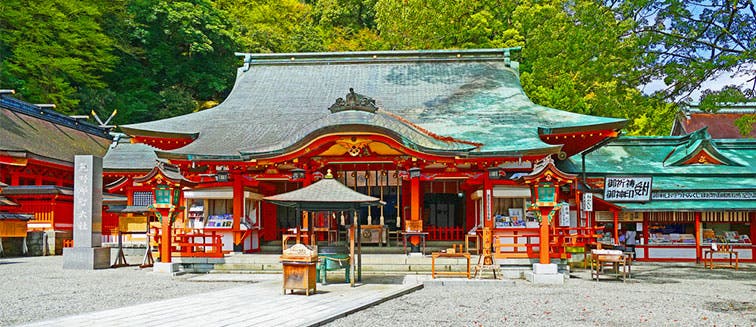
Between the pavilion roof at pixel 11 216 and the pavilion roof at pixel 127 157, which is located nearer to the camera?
the pavilion roof at pixel 11 216

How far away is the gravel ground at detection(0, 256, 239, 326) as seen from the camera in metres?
9.49

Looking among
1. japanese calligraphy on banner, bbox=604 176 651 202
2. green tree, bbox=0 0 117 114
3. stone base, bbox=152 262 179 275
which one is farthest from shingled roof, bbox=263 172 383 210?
green tree, bbox=0 0 117 114

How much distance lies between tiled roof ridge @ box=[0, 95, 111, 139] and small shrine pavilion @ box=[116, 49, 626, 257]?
274 inches

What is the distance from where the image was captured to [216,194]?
687 inches

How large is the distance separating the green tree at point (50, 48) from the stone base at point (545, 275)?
24718mm

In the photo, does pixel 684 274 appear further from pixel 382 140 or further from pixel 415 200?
pixel 382 140

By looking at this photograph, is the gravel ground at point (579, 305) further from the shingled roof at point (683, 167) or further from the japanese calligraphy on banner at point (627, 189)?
the shingled roof at point (683, 167)

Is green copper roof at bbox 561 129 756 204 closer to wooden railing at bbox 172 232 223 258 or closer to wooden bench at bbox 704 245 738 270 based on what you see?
wooden bench at bbox 704 245 738 270

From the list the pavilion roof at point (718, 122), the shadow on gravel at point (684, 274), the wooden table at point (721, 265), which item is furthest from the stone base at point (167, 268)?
the pavilion roof at point (718, 122)

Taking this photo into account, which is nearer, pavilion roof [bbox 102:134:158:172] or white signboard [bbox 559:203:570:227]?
white signboard [bbox 559:203:570:227]

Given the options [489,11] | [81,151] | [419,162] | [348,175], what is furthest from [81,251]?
[489,11]

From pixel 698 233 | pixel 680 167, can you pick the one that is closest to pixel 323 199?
pixel 698 233

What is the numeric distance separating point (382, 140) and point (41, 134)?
16.3m

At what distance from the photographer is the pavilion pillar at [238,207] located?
55.1ft
